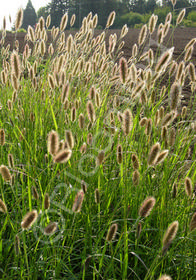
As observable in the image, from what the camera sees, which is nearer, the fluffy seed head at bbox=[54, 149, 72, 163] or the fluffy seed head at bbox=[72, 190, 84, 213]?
the fluffy seed head at bbox=[54, 149, 72, 163]

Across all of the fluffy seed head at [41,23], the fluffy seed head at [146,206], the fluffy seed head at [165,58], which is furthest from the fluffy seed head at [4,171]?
the fluffy seed head at [41,23]

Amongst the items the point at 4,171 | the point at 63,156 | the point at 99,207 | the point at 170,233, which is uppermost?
the point at 63,156

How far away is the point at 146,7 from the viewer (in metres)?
41.7

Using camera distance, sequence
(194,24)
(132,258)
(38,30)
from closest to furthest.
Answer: (132,258), (38,30), (194,24)

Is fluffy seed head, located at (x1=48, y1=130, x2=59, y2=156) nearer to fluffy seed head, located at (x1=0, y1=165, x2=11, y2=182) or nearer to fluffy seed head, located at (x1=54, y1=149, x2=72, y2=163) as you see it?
fluffy seed head, located at (x1=54, y1=149, x2=72, y2=163)

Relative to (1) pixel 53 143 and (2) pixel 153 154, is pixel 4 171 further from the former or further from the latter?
(2) pixel 153 154

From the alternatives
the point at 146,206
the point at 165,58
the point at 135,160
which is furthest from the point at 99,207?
the point at 165,58

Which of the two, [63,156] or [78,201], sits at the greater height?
[63,156]

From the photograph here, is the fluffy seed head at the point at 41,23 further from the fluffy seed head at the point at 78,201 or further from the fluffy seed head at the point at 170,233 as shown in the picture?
the fluffy seed head at the point at 170,233

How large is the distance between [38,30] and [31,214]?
6.58 ft

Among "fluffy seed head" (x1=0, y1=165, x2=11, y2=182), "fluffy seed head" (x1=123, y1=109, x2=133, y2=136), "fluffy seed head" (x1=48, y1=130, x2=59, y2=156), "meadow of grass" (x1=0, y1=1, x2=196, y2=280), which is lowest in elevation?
"meadow of grass" (x1=0, y1=1, x2=196, y2=280)

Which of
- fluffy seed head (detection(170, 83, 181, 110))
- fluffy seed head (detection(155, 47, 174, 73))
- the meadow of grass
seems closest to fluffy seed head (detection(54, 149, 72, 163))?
the meadow of grass

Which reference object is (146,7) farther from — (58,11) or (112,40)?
(112,40)

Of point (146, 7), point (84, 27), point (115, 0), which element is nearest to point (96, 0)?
point (115, 0)
